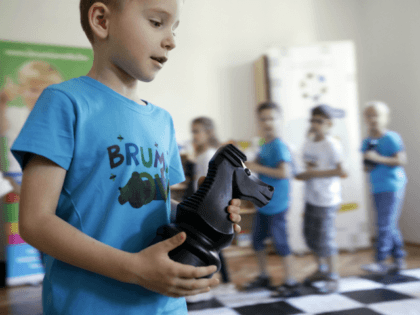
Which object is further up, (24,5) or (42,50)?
(24,5)

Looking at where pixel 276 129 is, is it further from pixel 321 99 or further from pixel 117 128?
pixel 117 128

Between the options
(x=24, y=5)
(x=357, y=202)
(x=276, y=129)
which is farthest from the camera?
(x=357, y=202)

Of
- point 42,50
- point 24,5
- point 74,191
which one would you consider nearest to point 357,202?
point 42,50

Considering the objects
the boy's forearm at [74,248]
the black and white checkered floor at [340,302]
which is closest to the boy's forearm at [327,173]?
the black and white checkered floor at [340,302]

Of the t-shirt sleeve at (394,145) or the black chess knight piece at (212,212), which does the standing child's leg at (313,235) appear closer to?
the t-shirt sleeve at (394,145)

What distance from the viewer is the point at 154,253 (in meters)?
0.40

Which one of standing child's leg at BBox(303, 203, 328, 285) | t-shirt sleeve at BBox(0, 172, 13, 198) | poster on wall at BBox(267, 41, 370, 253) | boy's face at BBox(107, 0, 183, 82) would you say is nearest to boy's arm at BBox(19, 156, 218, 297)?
boy's face at BBox(107, 0, 183, 82)

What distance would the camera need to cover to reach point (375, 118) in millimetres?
2373

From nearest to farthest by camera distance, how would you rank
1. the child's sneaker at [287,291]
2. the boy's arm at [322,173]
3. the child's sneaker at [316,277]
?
the child's sneaker at [287,291], the boy's arm at [322,173], the child's sneaker at [316,277]

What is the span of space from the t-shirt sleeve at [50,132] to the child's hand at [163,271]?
142mm

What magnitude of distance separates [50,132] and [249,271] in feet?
8.04

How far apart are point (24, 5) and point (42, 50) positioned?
562 mm

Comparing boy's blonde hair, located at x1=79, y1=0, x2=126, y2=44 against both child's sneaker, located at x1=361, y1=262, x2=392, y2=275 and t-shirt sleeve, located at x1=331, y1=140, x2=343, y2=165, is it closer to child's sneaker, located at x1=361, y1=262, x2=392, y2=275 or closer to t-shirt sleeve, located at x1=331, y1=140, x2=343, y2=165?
t-shirt sleeve, located at x1=331, y1=140, x2=343, y2=165

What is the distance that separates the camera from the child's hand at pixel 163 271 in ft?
1.28
